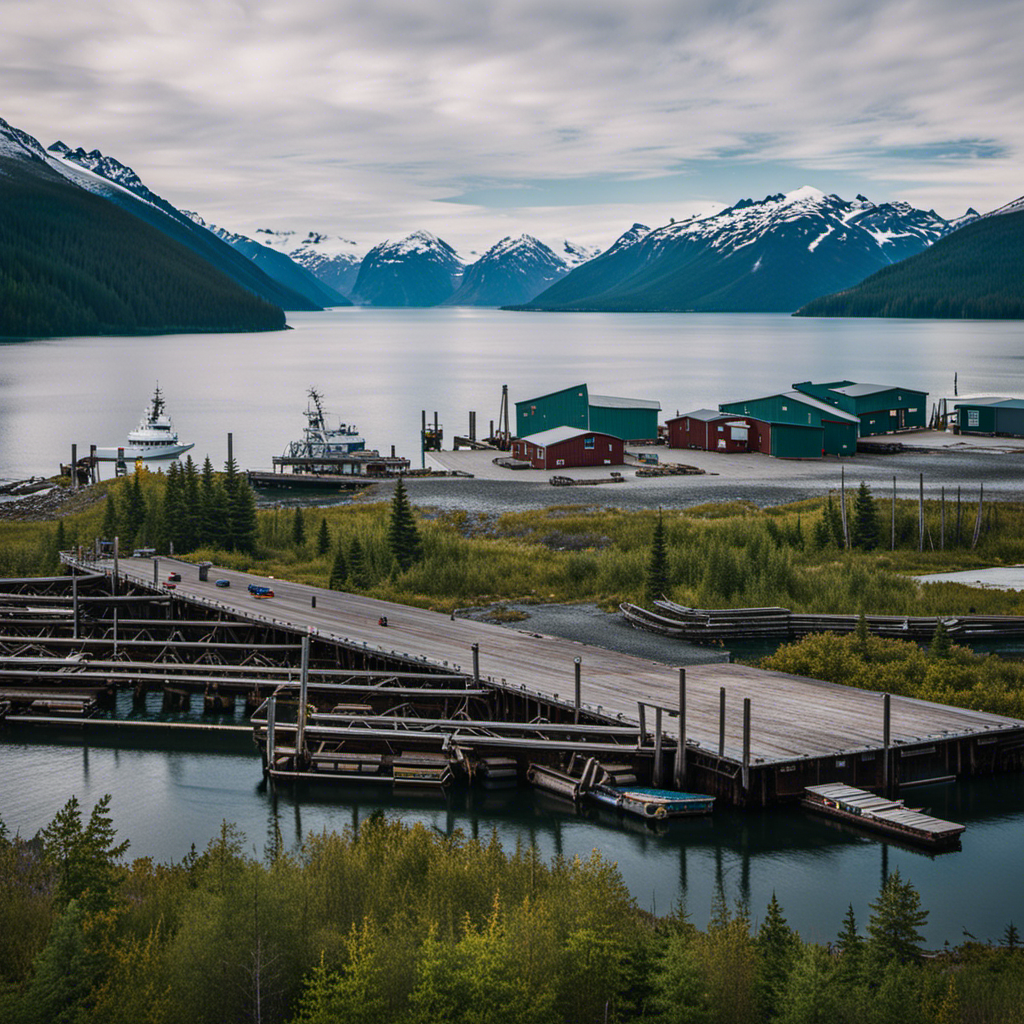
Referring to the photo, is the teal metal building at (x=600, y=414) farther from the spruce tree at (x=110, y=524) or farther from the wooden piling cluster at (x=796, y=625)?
the wooden piling cluster at (x=796, y=625)

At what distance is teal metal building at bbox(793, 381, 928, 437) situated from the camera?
333ft

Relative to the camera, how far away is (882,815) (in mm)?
25453

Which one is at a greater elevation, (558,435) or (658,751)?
(558,435)

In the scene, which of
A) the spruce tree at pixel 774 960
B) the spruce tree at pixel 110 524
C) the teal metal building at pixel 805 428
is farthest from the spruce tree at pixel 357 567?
the teal metal building at pixel 805 428

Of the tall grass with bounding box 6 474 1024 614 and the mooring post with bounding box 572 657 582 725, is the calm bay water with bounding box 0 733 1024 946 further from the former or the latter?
the tall grass with bounding box 6 474 1024 614

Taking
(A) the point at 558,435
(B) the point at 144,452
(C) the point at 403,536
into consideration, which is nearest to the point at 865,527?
(C) the point at 403,536

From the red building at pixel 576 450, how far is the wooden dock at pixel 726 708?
148 feet

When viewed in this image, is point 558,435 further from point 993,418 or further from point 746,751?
point 746,751

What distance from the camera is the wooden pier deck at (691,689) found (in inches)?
1090

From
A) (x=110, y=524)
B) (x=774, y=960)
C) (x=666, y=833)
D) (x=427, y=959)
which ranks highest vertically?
(x=110, y=524)

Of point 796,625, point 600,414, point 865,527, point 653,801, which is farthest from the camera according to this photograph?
point 600,414

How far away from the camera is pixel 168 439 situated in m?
115

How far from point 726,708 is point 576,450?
56.5 meters

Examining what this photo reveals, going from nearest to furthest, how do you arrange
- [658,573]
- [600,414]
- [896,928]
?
[896,928] < [658,573] < [600,414]
